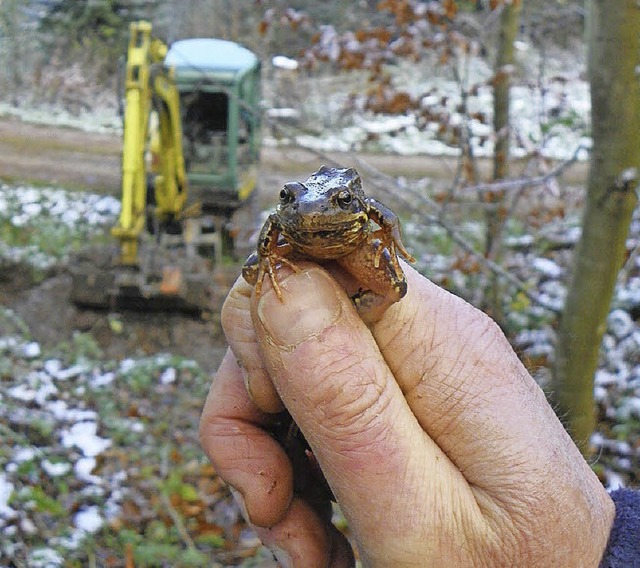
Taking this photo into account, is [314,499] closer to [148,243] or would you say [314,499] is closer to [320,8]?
[148,243]

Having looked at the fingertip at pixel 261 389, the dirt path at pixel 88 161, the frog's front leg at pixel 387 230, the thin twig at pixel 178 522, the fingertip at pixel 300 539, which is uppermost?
the frog's front leg at pixel 387 230

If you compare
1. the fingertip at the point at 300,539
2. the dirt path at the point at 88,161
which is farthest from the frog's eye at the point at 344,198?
the dirt path at the point at 88,161

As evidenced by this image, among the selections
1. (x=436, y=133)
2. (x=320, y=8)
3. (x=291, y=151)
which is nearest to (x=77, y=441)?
(x=436, y=133)

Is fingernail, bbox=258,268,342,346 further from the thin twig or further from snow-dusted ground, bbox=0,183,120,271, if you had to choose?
snow-dusted ground, bbox=0,183,120,271

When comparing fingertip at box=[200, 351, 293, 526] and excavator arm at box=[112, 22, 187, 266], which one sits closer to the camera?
fingertip at box=[200, 351, 293, 526]

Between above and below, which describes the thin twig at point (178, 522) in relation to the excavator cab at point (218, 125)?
below

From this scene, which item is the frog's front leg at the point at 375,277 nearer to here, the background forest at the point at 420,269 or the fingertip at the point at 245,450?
the fingertip at the point at 245,450

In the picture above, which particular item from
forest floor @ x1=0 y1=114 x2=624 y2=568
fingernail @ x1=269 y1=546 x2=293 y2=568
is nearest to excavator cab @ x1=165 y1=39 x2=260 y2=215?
forest floor @ x1=0 y1=114 x2=624 y2=568
